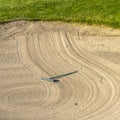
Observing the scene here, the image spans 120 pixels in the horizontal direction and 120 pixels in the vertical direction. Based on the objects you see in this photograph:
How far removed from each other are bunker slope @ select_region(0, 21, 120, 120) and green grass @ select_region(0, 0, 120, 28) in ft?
1.56

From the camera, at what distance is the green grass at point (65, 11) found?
51.6 feet

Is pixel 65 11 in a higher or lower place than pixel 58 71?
higher

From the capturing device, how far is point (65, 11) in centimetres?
1650

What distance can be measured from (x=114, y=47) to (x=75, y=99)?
3.05m

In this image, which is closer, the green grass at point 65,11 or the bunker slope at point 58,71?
the bunker slope at point 58,71

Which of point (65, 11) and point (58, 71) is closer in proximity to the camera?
point (58, 71)

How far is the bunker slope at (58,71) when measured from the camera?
11602mm

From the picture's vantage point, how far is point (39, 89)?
40.8 ft

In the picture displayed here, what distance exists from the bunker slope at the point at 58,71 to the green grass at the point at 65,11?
18.8 inches

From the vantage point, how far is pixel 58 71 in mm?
13117

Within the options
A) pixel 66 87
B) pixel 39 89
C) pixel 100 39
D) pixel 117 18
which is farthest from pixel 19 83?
pixel 117 18

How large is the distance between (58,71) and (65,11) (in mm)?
4204

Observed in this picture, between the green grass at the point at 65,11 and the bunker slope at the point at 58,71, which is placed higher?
the green grass at the point at 65,11

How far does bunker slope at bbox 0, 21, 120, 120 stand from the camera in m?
11.6
